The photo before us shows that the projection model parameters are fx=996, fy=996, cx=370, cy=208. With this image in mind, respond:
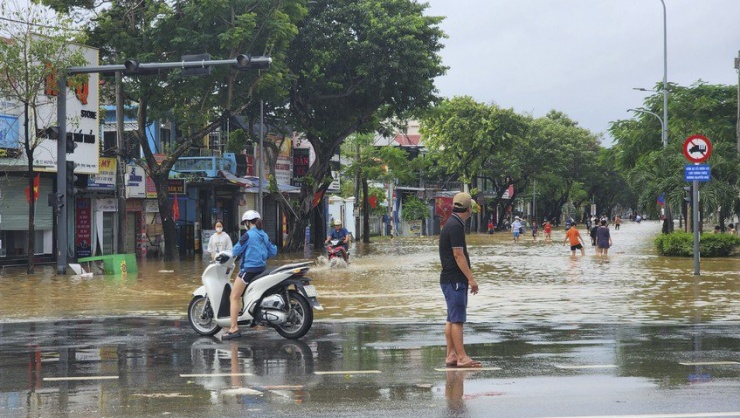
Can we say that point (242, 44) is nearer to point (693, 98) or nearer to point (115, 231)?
point (115, 231)

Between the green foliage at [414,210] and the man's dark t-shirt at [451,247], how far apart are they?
69021 millimetres

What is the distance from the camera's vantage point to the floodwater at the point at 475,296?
16.5m

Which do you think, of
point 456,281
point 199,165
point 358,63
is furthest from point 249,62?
point 199,165

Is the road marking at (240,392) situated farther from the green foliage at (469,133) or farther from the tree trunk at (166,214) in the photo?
the green foliage at (469,133)

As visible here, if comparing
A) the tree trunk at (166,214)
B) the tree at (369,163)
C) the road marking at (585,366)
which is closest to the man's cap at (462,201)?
the road marking at (585,366)

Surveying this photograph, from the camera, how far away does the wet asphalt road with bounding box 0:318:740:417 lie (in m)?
7.84

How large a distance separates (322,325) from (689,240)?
26.9 meters

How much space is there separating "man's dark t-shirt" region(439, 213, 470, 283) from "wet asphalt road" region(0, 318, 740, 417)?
0.92 meters

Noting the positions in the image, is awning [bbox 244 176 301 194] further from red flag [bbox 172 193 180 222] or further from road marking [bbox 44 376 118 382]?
road marking [bbox 44 376 118 382]

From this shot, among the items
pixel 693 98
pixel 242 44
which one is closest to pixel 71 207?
pixel 242 44

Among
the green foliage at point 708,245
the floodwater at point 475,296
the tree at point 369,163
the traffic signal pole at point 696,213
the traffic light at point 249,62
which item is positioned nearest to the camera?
the floodwater at point 475,296

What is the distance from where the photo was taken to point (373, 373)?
9.66 m

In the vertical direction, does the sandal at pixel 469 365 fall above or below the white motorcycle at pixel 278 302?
below

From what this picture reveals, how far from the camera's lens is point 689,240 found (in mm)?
38219
